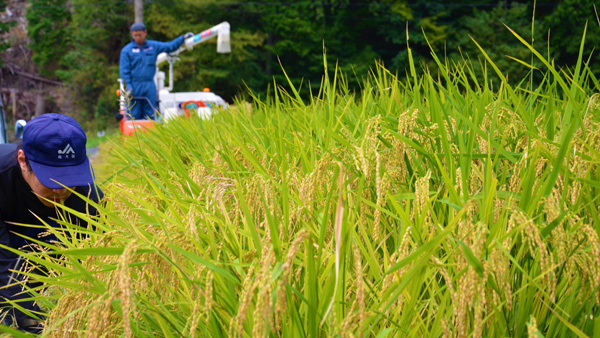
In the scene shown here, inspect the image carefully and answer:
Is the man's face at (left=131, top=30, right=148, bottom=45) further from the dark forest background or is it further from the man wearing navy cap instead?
the dark forest background

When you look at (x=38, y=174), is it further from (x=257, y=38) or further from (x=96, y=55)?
(x=96, y=55)

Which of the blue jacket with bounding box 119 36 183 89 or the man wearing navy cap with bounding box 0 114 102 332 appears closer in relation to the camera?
the man wearing navy cap with bounding box 0 114 102 332

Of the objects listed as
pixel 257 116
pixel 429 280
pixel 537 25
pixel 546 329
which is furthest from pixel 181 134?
pixel 537 25

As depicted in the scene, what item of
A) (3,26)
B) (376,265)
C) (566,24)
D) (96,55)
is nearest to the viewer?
(376,265)

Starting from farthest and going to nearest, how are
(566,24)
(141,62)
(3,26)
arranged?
(3,26)
(566,24)
(141,62)

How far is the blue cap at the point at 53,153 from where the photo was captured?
2.74 meters

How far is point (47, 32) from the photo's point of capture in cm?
3559

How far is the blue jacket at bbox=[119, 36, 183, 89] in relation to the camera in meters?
9.99

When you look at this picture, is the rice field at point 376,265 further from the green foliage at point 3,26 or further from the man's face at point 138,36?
the green foliage at point 3,26

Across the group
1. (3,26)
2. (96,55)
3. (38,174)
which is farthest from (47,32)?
(38,174)

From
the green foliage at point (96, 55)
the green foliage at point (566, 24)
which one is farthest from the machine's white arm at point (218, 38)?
the green foliage at point (96, 55)

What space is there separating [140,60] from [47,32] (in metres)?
29.1

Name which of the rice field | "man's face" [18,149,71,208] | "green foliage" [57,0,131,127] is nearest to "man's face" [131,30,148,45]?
"man's face" [18,149,71,208]

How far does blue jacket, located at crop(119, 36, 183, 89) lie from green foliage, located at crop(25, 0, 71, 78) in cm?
2738
